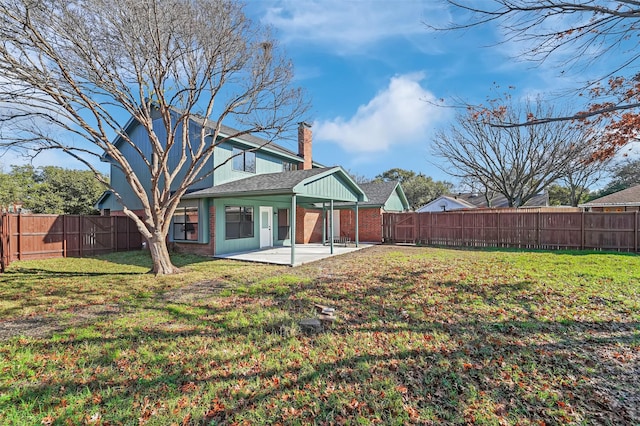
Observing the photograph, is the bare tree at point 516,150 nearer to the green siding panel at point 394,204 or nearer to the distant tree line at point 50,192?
the green siding panel at point 394,204

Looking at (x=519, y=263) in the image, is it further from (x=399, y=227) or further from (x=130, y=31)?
(x=130, y=31)

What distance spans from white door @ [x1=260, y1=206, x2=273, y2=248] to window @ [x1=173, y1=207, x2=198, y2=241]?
3.15 m

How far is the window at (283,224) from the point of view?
53.9 ft

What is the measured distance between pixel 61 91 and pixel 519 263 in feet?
47.3

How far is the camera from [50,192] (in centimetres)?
2475

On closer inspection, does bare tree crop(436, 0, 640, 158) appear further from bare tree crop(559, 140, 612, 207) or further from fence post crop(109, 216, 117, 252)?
bare tree crop(559, 140, 612, 207)

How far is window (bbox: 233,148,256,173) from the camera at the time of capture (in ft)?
46.2

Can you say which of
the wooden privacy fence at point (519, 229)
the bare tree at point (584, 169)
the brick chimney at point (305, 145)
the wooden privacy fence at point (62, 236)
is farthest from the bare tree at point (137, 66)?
the bare tree at point (584, 169)

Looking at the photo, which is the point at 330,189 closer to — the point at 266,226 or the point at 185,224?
the point at 266,226

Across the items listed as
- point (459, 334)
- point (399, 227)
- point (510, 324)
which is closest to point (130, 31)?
point (459, 334)

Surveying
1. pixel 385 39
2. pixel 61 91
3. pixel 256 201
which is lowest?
pixel 256 201

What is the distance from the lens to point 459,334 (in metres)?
4.43

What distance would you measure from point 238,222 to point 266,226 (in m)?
1.94

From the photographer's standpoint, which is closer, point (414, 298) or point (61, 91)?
point (414, 298)
